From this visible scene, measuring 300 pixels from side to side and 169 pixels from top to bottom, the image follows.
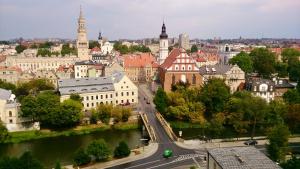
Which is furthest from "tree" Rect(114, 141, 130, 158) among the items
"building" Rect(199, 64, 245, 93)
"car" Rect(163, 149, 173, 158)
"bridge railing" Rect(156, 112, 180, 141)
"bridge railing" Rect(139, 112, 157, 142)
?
"building" Rect(199, 64, 245, 93)

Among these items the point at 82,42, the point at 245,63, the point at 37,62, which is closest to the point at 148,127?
the point at 245,63

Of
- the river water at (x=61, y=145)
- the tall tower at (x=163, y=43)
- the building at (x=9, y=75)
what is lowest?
the river water at (x=61, y=145)

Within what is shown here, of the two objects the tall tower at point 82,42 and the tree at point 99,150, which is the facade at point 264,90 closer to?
the tree at point 99,150

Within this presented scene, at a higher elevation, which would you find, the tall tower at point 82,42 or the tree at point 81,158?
the tall tower at point 82,42

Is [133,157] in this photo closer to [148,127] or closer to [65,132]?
[148,127]


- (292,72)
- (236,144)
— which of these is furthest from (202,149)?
(292,72)

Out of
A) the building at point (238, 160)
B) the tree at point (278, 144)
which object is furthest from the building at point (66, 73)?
the building at point (238, 160)
